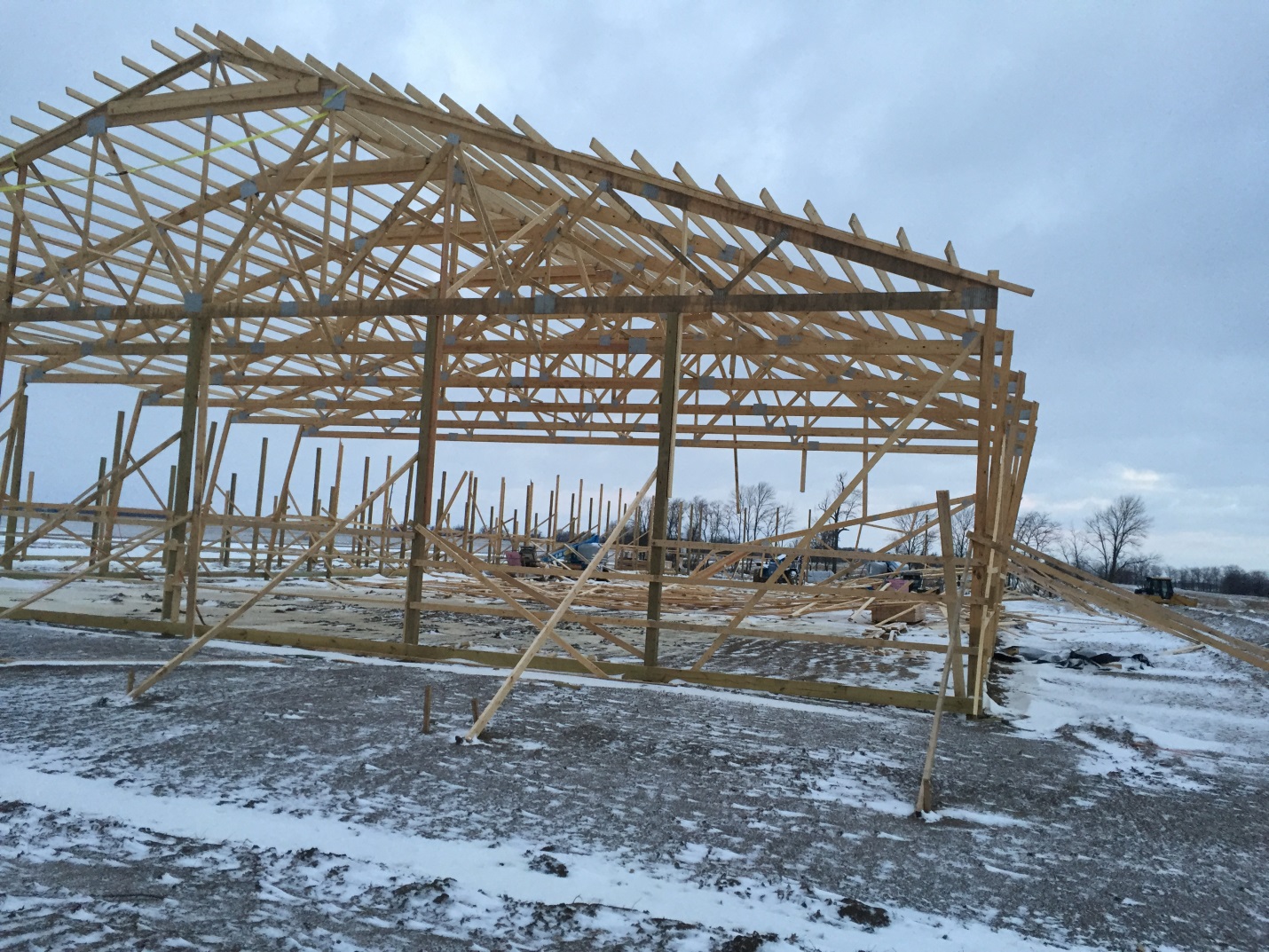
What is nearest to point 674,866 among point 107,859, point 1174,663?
point 107,859

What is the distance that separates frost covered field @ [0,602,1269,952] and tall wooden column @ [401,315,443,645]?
1.86 meters

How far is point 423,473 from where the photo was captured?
31.6 ft

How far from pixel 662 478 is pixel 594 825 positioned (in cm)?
500

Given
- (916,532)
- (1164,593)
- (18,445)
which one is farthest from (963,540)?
(1164,593)

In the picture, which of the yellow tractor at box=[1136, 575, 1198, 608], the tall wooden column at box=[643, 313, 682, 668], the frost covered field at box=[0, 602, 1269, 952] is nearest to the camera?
the frost covered field at box=[0, 602, 1269, 952]

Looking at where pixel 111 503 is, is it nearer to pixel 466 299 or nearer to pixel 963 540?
pixel 466 299

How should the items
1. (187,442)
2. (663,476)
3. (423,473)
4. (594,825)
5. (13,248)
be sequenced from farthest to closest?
(13,248) → (187,442) → (423,473) → (663,476) → (594,825)

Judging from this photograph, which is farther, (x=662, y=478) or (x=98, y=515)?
(x=98, y=515)

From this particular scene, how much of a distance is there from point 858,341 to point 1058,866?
9.18m

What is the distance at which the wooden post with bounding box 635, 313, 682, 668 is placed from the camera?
29.5ft

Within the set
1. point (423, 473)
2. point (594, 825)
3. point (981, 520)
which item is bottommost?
point (594, 825)

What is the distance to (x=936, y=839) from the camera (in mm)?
4426

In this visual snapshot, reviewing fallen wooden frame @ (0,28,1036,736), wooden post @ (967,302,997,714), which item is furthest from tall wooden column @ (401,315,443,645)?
wooden post @ (967,302,997,714)

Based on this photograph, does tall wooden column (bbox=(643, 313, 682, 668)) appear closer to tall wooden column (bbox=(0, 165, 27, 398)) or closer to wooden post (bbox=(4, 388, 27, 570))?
tall wooden column (bbox=(0, 165, 27, 398))
